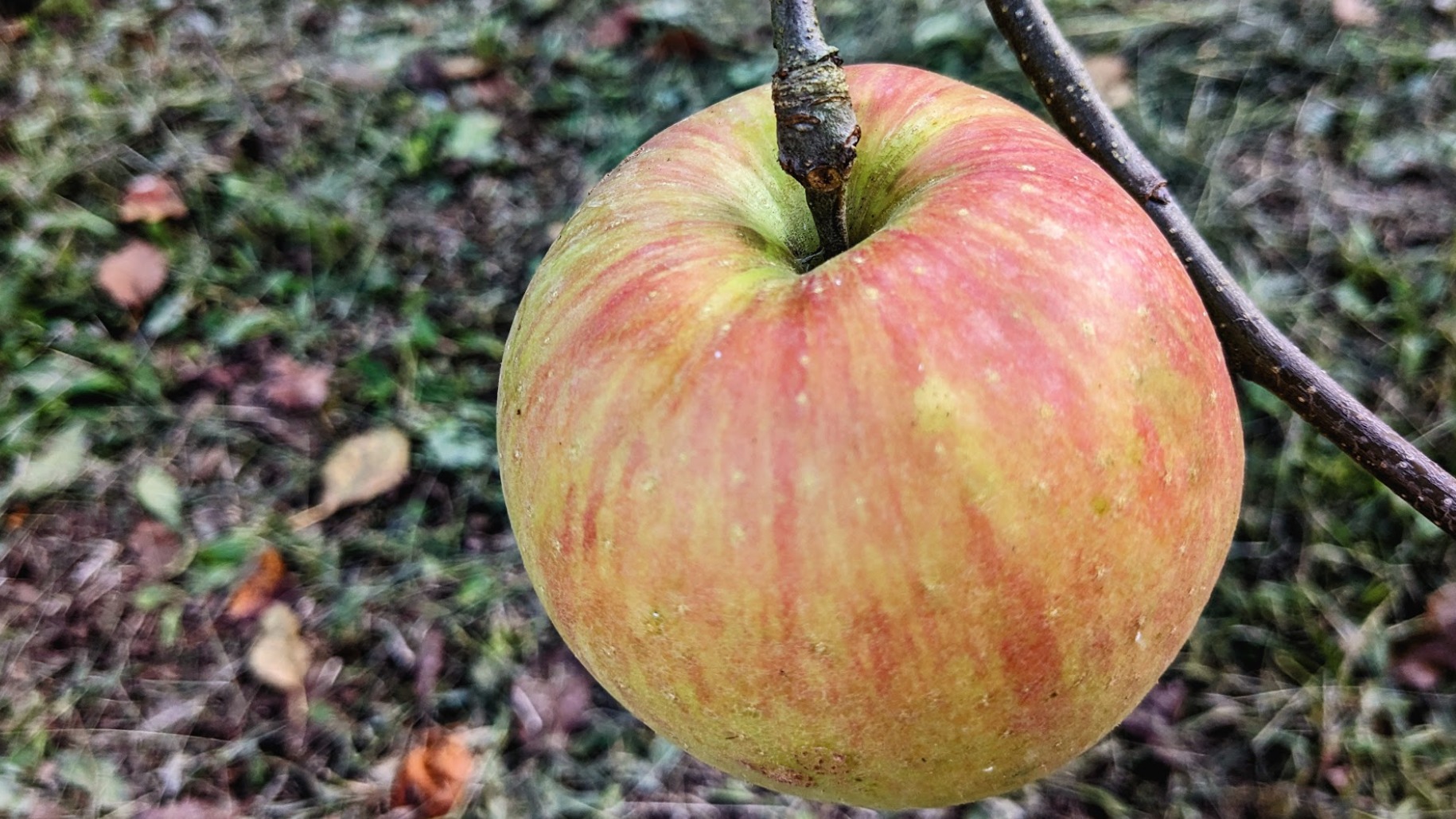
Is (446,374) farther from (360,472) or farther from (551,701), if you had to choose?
(551,701)

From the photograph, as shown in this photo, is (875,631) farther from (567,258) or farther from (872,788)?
(567,258)

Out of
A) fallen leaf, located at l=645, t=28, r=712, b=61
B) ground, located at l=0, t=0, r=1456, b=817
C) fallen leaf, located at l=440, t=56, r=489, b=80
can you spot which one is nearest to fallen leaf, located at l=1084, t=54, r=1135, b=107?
ground, located at l=0, t=0, r=1456, b=817

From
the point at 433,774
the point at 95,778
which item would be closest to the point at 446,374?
the point at 433,774

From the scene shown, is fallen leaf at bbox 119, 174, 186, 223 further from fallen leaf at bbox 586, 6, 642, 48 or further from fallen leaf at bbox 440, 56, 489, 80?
fallen leaf at bbox 586, 6, 642, 48

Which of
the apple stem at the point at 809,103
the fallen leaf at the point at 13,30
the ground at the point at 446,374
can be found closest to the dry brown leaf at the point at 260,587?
the ground at the point at 446,374

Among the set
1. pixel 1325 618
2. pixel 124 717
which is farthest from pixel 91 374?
pixel 1325 618

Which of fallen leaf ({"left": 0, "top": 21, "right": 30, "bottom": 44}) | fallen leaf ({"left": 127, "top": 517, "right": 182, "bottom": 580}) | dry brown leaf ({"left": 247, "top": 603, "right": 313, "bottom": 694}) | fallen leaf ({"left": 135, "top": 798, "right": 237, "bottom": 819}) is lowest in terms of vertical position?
fallen leaf ({"left": 135, "top": 798, "right": 237, "bottom": 819})
